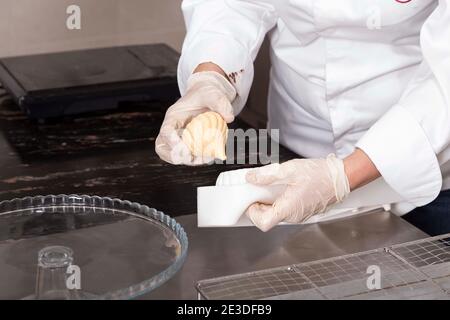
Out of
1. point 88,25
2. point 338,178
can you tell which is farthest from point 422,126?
point 88,25

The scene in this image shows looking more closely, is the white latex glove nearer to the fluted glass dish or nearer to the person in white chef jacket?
the person in white chef jacket

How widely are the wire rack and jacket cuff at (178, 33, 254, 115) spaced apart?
594mm

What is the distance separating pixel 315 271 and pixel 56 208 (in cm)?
51

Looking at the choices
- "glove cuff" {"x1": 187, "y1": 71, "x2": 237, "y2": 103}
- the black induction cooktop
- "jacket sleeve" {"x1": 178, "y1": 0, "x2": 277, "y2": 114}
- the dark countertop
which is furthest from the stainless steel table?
the black induction cooktop

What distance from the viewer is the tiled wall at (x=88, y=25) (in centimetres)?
254

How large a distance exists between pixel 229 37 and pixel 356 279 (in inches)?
30.7

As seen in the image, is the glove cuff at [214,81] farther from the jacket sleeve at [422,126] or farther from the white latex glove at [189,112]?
the jacket sleeve at [422,126]

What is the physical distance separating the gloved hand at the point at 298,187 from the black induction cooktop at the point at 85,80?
0.79 m

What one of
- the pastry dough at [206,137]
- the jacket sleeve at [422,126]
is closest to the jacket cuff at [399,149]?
the jacket sleeve at [422,126]

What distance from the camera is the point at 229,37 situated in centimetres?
188

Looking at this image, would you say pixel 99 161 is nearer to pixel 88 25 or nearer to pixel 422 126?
pixel 422 126

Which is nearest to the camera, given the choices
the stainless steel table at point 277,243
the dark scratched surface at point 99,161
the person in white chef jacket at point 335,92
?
the stainless steel table at point 277,243
